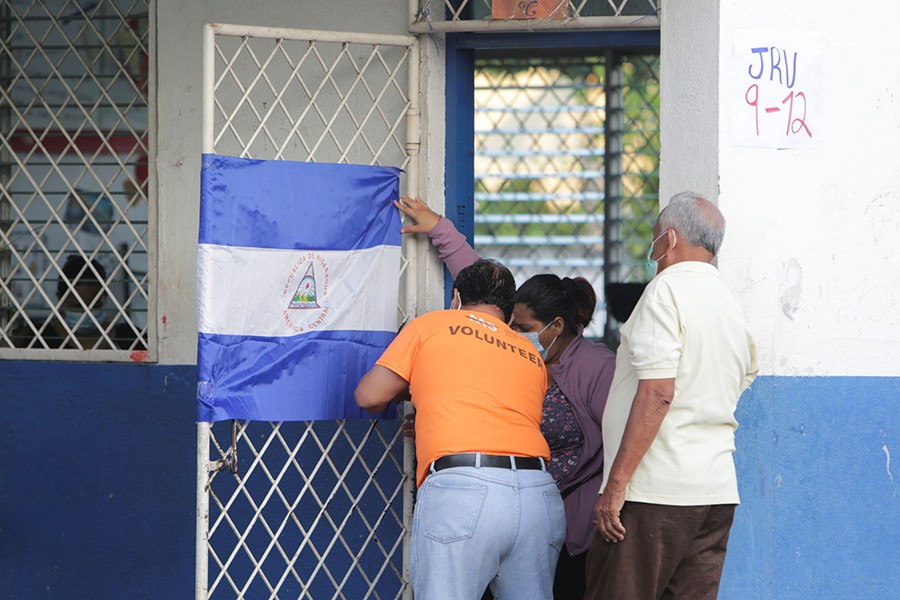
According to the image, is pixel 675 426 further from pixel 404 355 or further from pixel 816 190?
pixel 816 190

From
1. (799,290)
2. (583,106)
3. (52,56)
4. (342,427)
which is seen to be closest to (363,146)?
(342,427)

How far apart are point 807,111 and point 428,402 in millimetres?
1416

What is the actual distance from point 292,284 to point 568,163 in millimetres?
4168

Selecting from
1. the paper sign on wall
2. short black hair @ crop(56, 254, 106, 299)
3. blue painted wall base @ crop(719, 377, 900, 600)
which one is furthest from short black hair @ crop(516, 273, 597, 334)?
short black hair @ crop(56, 254, 106, 299)

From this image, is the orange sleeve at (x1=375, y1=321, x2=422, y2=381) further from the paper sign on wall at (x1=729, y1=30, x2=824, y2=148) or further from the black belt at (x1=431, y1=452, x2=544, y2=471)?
the paper sign on wall at (x1=729, y1=30, x2=824, y2=148)

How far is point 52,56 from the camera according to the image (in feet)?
15.2

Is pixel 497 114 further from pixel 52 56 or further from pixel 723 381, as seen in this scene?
pixel 723 381

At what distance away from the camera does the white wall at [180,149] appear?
439cm

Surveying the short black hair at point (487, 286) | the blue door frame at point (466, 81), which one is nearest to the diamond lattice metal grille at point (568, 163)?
the blue door frame at point (466, 81)

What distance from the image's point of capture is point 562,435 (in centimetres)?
342

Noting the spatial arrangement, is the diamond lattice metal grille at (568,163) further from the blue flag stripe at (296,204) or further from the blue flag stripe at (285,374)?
the blue flag stripe at (285,374)

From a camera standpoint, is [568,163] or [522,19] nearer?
[522,19]

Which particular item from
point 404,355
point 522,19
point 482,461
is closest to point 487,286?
point 404,355

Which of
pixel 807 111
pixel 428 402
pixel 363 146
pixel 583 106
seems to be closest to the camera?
pixel 428 402
